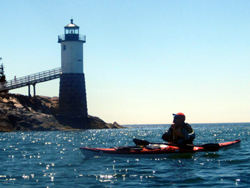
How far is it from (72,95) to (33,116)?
6779 millimetres

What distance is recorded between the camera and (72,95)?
185 feet

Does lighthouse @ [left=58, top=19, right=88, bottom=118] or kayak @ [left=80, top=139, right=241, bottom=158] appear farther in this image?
lighthouse @ [left=58, top=19, right=88, bottom=118]

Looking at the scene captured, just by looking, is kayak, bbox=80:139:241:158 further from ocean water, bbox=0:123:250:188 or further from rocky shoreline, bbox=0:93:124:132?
rocky shoreline, bbox=0:93:124:132

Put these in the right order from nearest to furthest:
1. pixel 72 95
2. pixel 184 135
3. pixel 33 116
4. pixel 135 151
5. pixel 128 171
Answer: pixel 128 171, pixel 135 151, pixel 184 135, pixel 33 116, pixel 72 95

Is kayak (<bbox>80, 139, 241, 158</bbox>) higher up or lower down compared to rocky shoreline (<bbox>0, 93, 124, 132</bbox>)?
lower down

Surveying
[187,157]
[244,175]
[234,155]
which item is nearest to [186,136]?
[187,157]

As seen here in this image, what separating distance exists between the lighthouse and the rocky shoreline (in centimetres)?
157

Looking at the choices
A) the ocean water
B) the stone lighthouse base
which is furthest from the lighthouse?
the ocean water

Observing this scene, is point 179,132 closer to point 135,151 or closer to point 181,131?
point 181,131

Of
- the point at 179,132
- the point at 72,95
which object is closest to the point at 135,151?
the point at 179,132

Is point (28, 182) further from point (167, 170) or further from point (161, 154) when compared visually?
point (161, 154)

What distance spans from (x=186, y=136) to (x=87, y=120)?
135 ft

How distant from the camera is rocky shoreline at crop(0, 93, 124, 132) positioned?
50.8 meters

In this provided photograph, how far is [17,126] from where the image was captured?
5106 cm
